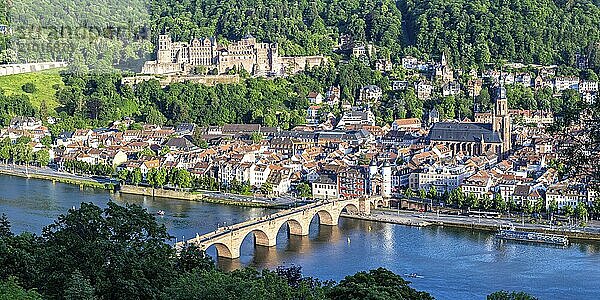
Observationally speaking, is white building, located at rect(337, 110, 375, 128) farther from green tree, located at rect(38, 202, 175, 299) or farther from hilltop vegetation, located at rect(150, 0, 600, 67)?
green tree, located at rect(38, 202, 175, 299)

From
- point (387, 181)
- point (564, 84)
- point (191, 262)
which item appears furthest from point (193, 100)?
point (191, 262)

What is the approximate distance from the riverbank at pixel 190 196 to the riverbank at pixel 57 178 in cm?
42

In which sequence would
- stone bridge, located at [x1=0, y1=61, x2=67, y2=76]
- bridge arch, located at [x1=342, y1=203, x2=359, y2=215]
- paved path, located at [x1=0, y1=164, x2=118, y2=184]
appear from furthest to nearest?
stone bridge, located at [x1=0, y1=61, x2=67, y2=76]
paved path, located at [x1=0, y1=164, x2=118, y2=184]
bridge arch, located at [x1=342, y1=203, x2=359, y2=215]

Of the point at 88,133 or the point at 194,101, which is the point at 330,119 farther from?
the point at 88,133

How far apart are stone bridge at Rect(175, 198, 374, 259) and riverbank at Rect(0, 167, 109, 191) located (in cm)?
452

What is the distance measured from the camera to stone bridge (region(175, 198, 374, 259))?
34.2 ft

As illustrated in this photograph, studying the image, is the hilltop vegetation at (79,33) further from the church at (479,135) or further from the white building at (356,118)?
the church at (479,135)

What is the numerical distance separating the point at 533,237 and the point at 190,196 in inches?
228

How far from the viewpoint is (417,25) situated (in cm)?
2841

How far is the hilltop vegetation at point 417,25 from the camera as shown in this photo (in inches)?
1048

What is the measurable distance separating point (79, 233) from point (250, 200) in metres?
8.72

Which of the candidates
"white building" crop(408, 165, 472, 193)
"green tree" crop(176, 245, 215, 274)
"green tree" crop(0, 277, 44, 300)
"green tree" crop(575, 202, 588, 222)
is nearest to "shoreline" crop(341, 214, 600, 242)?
"green tree" crop(575, 202, 588, 222)

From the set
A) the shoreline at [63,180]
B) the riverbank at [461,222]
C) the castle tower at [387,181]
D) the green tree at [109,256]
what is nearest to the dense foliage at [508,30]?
the castle tower at [387,181]

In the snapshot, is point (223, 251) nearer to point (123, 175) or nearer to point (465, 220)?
point (465, 220)
